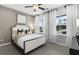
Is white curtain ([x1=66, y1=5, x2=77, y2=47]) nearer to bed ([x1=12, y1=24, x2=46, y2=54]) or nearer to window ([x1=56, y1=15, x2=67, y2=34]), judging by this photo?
window ([x1=56, y1=15, x2=67, y2=34])

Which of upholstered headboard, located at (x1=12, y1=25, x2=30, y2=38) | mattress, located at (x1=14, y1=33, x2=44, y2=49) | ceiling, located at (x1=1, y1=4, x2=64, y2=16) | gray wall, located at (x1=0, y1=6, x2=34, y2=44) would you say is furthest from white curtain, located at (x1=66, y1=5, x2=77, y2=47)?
gray wall, located at (x1=0, y1=6, x2=34, y2=44)

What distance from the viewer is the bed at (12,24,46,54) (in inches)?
42.9

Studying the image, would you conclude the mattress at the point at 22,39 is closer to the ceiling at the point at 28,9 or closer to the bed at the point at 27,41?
the bed at the point at 27,41

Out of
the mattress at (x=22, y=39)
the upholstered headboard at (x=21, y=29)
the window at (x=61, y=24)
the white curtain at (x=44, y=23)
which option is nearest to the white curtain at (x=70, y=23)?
the window at (x=61, y=24)

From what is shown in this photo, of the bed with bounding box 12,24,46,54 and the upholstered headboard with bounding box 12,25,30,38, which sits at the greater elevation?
the upholstered headboard with bounding box 12,25,30,38

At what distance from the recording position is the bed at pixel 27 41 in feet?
3.58

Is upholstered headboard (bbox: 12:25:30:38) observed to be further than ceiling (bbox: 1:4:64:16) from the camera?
Yes

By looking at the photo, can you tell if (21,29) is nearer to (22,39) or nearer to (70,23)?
(22,39)

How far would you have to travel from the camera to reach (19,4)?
39.3 inches

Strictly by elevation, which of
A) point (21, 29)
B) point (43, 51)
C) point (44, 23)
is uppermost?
point (44, 23)

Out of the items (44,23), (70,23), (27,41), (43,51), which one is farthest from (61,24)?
(27,41)

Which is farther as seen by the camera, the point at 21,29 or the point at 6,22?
the point at 21,29

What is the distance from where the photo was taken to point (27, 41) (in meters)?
1.11
